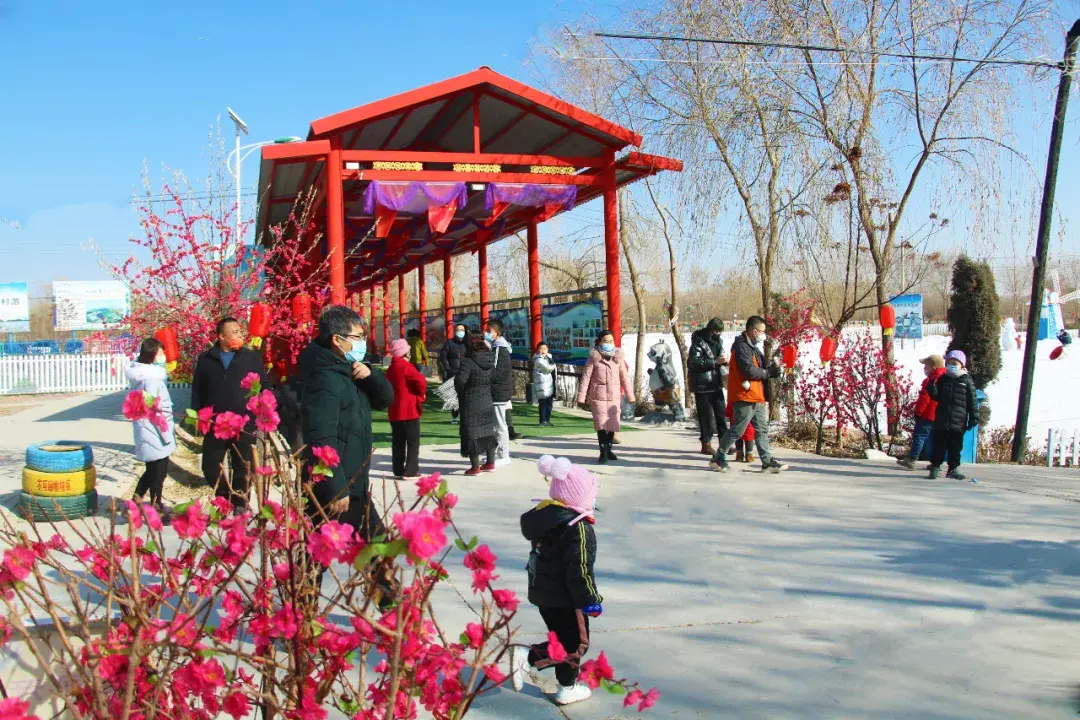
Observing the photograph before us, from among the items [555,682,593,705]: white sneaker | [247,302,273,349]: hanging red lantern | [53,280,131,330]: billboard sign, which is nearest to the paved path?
[555,682,593,705]: white sneaker

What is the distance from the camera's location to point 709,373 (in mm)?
9500

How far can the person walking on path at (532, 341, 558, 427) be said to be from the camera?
42.1 feet

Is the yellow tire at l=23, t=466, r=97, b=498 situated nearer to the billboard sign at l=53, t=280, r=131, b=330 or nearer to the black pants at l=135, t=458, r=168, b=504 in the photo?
the black pants at l=135, t=458, r=168, b=504

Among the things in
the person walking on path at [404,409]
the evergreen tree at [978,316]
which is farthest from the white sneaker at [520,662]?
the evergreen tree at [978,316]

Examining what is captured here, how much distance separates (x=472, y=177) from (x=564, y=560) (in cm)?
915

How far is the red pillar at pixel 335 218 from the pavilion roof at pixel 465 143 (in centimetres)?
13

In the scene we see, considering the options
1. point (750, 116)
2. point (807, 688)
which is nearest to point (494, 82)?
point (750, 116)

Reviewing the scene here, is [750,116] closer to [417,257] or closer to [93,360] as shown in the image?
[417,257]

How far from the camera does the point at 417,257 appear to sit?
77.3ft

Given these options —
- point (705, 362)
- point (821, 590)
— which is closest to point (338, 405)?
point (821, 590)

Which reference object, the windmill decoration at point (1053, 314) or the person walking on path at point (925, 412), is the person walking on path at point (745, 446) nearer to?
the person walking on path at point (925, 412)

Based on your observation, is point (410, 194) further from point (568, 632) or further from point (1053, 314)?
point (1053, 314)

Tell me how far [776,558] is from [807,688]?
204cm

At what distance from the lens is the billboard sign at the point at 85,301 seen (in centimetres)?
3975
